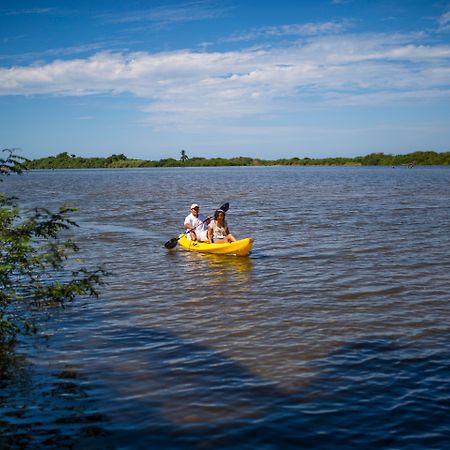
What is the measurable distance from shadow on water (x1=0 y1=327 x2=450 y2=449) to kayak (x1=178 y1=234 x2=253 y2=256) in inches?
328

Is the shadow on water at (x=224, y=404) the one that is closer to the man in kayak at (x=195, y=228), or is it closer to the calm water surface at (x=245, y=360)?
the calm water surface at (x=245, y=360)

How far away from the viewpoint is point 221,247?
17.4m

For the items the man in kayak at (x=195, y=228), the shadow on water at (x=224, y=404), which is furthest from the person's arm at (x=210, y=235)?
the shadow on water at (x=224, y=404)

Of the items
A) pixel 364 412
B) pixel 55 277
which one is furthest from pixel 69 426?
pixel 55 277

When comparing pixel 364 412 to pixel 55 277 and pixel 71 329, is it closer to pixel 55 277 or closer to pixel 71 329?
pixel 71 329

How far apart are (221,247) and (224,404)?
35.4 ft

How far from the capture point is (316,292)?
12055 mm

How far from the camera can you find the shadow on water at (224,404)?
19.4 feet

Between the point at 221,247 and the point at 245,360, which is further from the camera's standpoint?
the point at 221,247

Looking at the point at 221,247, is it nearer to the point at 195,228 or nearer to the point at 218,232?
the point at 218,232

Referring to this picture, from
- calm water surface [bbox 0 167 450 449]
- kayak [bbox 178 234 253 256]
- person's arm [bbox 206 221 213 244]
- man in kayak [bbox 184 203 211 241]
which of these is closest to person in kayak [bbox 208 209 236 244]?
person's arm [bbox 206 221 213 244]

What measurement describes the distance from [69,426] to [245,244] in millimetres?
10813

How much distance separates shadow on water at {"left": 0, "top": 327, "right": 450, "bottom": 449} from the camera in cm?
590

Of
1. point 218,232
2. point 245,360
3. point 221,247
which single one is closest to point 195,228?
point 218,232
